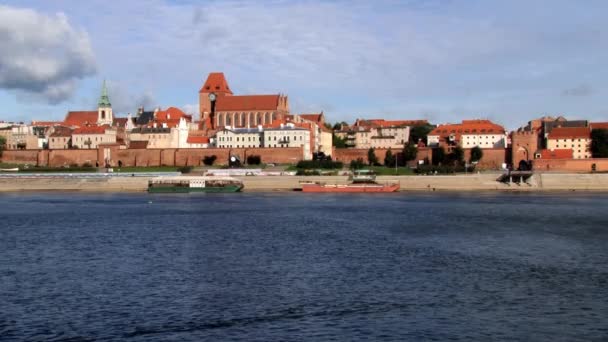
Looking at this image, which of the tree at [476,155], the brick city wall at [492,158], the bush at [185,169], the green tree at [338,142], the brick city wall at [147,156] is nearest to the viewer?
the bush at [185,169]

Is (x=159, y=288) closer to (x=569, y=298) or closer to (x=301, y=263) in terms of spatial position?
(x=301, y=263)

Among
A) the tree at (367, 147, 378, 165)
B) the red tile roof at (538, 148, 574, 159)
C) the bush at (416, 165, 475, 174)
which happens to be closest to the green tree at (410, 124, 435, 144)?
the tree at (367, 147, 378, 165)

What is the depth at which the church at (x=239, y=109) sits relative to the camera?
81.8m

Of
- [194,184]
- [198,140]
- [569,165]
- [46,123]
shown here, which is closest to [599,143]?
[569,165]

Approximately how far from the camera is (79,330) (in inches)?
499

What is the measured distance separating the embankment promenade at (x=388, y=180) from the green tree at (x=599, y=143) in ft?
37.1

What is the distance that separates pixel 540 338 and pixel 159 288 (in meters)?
A: 7.28

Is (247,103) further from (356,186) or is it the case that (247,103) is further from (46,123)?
(356,186)

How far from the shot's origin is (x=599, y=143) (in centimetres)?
6191

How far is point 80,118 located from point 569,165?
53317 millimetres

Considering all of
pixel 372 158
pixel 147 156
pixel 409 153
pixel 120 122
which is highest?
pixel 120 122

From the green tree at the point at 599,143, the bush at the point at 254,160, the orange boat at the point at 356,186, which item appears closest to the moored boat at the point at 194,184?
the orange boat at the point at 356,186

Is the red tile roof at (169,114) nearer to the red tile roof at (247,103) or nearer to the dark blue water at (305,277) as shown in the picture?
the red tile roof at (247,103)

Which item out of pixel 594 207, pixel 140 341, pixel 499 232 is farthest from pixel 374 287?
pixel 594 207
